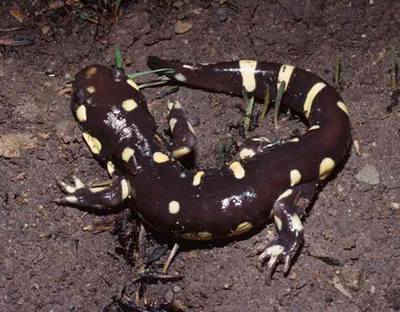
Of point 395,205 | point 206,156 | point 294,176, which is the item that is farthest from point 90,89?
point 395,205

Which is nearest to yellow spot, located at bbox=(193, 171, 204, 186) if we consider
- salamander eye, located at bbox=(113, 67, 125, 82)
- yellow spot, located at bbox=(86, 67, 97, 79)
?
salamander eye, located at bbox=(113, 67, 125, 82)

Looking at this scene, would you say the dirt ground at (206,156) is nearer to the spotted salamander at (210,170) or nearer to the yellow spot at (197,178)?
the spotted salamander at (210,170)

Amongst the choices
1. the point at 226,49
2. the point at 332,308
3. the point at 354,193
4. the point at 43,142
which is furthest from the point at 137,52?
the point at 332,308

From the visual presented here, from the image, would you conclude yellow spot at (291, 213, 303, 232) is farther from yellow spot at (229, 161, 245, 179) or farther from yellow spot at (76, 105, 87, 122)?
yellow spot at (76, 105, 87, 122)

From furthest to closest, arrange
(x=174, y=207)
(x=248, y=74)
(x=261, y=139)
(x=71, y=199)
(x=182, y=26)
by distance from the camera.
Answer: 1. (x=182, y=26)
2. (x=248, y=74)
3. (x=261, y=139)
4. (x=71, y=199)
5. (x=174, y=207)

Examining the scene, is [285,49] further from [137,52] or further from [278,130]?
[137,52]

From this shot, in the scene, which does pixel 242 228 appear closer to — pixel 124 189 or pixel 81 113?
pixel 124 189

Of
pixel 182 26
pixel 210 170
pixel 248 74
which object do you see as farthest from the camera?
pixel 182 26
